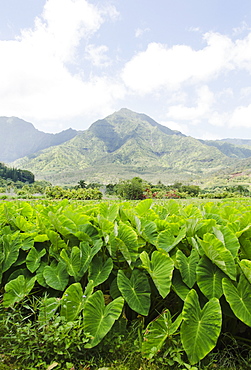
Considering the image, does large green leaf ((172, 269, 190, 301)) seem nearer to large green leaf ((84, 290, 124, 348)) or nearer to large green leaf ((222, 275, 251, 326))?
large green leaf ((222, 275, 251, 326))

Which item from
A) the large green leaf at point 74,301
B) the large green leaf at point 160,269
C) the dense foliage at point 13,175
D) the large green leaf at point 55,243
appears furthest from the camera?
the dense foliage at point 13,175

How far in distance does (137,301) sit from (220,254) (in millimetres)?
610

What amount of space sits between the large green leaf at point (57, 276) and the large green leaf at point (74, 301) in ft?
0.46

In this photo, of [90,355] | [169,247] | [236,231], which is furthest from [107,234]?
[236,231]

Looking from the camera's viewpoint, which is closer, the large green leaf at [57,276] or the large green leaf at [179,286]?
the large green leaf at [179,286]

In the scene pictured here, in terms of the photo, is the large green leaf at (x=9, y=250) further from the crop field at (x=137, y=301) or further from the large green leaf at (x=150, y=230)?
the large green leaf at (x=150, y=230)

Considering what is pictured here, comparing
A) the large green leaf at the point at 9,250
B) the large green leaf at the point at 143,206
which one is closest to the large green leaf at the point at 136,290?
the large green leaf at the point at 143,206

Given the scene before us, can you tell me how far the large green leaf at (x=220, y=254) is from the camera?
141 cm

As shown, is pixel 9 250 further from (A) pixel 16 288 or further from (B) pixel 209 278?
(B) pixel 209 278

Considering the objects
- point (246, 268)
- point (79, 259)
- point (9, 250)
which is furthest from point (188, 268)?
point (9, 250)

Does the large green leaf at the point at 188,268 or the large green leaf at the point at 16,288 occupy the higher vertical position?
the large green leaf at the point at 188,268

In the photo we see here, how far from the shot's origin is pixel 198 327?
1.41 metres

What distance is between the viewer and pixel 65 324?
150cm

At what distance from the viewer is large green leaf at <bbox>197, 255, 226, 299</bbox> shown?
147 centimetres
